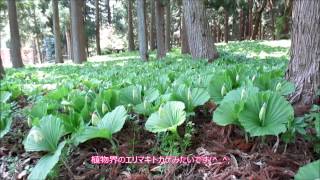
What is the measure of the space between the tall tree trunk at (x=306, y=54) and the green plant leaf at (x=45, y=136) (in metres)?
1.82

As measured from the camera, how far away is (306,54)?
113 inches

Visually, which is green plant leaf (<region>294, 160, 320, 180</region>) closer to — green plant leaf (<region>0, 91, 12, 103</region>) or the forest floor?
the forest floor

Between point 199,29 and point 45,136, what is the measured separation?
5951 mm

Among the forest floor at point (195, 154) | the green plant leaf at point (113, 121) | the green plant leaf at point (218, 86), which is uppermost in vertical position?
the green plant leaf at point (218, 86)

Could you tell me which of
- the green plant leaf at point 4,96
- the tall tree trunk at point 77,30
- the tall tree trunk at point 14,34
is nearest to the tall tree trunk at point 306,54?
the green plant leaf at point 4,96

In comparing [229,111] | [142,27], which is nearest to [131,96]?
[229,111]

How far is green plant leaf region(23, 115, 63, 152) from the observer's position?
2.39 meters

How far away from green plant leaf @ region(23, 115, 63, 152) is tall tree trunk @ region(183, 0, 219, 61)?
568 centimetres

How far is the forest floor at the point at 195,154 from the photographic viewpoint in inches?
89.0

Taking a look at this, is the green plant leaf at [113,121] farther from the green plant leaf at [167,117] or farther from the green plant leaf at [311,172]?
the green plant leaf at [311,172]

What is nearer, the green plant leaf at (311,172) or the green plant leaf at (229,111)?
the green plant leaf at (311,172)

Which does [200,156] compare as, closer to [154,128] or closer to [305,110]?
[154,128]

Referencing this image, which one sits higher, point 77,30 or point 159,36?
point 77,30

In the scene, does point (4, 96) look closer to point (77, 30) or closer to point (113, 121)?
point (113, 121)
